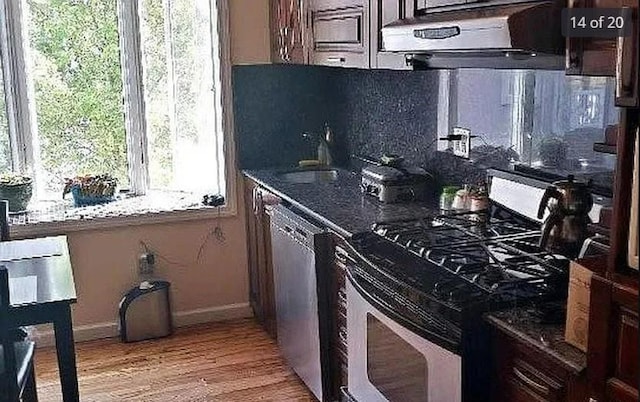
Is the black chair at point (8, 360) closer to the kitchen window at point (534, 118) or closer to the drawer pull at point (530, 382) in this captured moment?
the drawer pull at point (530, 382)

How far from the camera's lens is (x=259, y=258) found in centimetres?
389

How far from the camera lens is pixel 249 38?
402cm

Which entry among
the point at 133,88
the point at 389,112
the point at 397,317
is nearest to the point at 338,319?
the point at 397,317

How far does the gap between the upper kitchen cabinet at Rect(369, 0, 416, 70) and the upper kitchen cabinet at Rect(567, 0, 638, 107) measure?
3.17ft

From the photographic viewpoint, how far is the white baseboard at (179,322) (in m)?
3.86

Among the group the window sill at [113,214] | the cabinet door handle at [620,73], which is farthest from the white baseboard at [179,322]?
the cabinet door handle at [620,73]

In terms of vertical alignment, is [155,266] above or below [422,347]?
below

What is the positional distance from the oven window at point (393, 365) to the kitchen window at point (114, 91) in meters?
2.00

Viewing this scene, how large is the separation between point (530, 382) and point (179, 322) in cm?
278

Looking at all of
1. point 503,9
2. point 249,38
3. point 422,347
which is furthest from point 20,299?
point 249,38

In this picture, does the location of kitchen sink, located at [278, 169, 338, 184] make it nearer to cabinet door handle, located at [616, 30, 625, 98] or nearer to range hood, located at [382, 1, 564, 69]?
range hood, located at [382, 1, 564, 69]

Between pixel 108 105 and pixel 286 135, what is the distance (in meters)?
1.03

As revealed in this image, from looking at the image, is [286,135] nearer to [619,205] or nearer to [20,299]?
[20,299]

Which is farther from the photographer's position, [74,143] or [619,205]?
[74,143]
